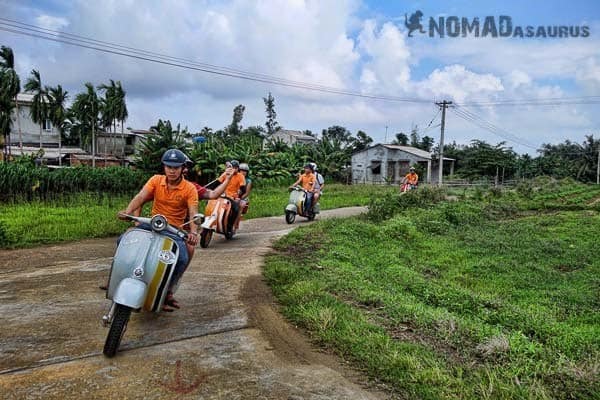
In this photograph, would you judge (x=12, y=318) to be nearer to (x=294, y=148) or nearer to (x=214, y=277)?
(x=214, y=277)

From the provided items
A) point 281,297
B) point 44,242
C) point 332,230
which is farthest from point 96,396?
point 332,230

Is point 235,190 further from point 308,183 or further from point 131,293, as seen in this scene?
point 131,293

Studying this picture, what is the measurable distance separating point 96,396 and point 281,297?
8.56 ft

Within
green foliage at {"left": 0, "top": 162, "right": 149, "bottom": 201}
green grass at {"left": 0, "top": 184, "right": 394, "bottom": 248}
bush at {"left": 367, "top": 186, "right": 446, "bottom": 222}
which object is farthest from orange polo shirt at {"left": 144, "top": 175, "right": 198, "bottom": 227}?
green foliage at {"left": 0, "top": 162, "right": 149, "bottom": 201}

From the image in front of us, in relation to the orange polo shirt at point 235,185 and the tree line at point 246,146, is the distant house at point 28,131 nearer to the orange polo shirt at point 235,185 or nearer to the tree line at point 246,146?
the tree line at point 246,146

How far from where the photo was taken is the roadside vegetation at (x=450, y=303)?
350cm

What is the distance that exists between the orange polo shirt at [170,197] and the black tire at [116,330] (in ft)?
4.07

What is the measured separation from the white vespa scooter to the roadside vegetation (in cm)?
137

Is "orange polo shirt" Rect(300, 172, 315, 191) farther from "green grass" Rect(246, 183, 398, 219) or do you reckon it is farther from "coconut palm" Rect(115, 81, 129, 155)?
"coconut palm" Rect(115, 81, 129, 155)

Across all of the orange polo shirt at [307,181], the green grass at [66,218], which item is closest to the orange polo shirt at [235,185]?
the green grass at [66,218]

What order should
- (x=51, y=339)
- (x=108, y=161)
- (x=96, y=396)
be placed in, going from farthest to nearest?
(x=108, y=161) → (x=51, y=339) → (x=96, y=396)

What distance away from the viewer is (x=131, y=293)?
12.3 ft

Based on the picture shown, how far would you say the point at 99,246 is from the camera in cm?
924

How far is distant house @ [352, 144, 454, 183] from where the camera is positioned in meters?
44.2
